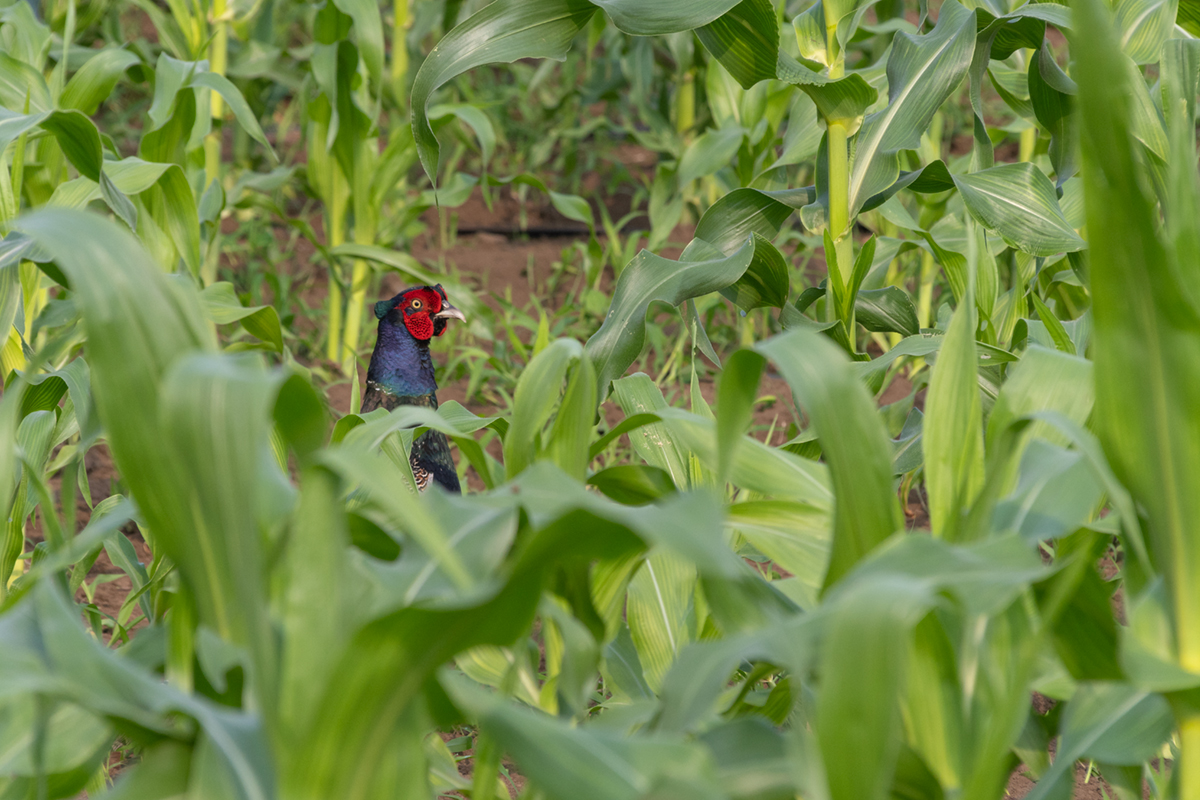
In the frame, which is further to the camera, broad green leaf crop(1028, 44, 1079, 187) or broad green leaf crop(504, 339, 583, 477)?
broad green leaf crop(1028, 44, 1079, 187)

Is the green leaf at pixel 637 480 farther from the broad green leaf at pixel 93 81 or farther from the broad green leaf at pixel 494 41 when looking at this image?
the broad green leaf at pixel 93 81

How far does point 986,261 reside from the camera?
158cm

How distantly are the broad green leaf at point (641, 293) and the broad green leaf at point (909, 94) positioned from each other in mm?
237

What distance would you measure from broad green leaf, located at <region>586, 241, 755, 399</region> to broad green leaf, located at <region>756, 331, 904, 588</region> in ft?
1.77

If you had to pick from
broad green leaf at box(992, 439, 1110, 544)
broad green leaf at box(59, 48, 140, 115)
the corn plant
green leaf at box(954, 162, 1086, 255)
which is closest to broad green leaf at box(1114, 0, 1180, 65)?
green leaf at box(954, 162, 1086, 255)

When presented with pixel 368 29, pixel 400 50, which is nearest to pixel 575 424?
pixel 368 29

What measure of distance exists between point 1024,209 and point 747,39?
0.40 m

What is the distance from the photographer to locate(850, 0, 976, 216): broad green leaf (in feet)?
4.48

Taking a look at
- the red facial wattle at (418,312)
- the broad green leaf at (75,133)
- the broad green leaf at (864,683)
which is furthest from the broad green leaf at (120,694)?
the red facial wattle at (418,312)

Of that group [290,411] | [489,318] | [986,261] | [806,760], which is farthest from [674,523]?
[489,318]

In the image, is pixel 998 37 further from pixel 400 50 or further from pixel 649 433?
pixel 400 50

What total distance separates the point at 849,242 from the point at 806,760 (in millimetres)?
973

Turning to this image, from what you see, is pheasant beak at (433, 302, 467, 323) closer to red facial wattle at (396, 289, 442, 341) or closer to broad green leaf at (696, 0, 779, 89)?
red facial wattle at (396, 289, 442, 341)

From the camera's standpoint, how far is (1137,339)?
684mm
